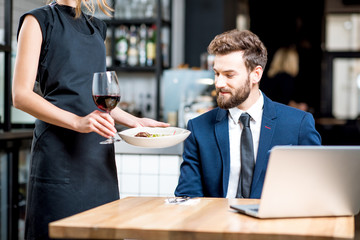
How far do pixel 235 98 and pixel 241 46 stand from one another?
0.23 meters

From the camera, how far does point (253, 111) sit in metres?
2.02

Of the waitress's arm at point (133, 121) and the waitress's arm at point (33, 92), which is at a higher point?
the waitress's arm at point (33, 92)

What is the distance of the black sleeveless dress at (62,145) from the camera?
66.7 inches

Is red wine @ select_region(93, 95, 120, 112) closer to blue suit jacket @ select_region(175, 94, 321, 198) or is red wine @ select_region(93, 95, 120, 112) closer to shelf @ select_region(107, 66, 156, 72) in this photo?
blue suit jacket @ select_region(175, 94, 321, 198)

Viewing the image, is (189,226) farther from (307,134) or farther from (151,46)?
(151,46)

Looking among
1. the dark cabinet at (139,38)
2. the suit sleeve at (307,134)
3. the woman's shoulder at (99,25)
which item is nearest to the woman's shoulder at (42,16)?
the woman's shoulder at (99,25)

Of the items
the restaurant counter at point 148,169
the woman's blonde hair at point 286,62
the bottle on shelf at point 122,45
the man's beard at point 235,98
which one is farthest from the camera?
the woman's blonde hair at point 286,62

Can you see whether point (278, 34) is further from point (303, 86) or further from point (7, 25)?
point (7, 25)

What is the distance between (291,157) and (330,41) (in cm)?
776

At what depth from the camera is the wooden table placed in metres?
1.11

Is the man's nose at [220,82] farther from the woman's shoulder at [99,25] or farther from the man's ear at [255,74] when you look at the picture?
the woman's shoulder at [99,25]

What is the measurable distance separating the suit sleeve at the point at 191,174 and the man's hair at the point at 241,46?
1.08 feet

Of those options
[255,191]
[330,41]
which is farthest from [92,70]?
[330,41]

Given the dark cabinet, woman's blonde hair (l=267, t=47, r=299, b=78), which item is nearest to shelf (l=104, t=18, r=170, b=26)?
the dark cabinet
